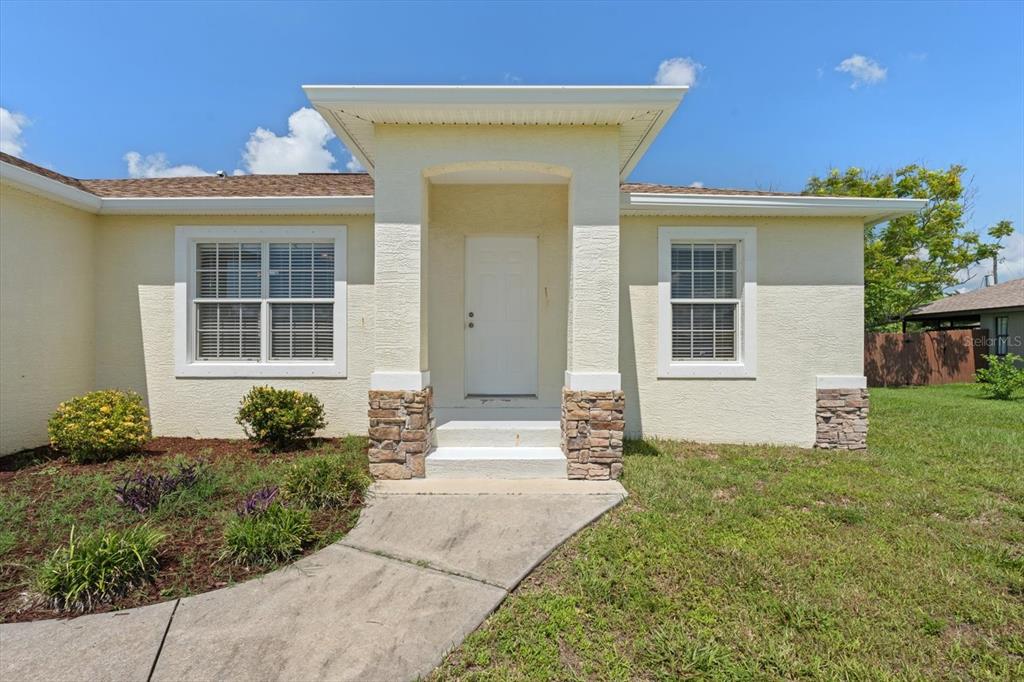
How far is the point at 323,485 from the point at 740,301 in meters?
5.71

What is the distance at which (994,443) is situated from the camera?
6207 mm

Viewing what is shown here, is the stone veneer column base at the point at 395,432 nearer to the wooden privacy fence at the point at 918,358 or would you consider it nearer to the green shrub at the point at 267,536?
the green shrub at the point at 267,536

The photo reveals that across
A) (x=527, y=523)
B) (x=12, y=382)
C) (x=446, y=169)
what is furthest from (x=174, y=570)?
(x=12, y=382)

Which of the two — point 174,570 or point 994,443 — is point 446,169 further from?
point 994,443

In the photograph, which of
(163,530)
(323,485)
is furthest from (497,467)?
(163,530)

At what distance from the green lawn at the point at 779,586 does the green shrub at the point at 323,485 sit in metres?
1.97

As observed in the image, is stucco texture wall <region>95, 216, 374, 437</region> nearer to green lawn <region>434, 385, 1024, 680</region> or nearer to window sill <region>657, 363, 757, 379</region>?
window sill <region>657, 363, 757, 379</region>

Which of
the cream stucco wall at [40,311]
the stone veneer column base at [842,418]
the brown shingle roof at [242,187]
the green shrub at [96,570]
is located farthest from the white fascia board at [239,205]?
the stone veneer column base at [842,418]

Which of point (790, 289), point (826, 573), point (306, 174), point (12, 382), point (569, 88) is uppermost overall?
point (306, 174)

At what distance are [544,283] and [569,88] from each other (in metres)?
2.65

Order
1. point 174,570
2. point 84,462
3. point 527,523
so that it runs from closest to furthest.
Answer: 1. point 174,570
2. point 527,523
3. point 84,462

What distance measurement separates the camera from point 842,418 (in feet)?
20.8

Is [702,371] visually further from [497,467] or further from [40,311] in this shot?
[40,311]

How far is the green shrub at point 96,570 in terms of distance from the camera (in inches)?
107
